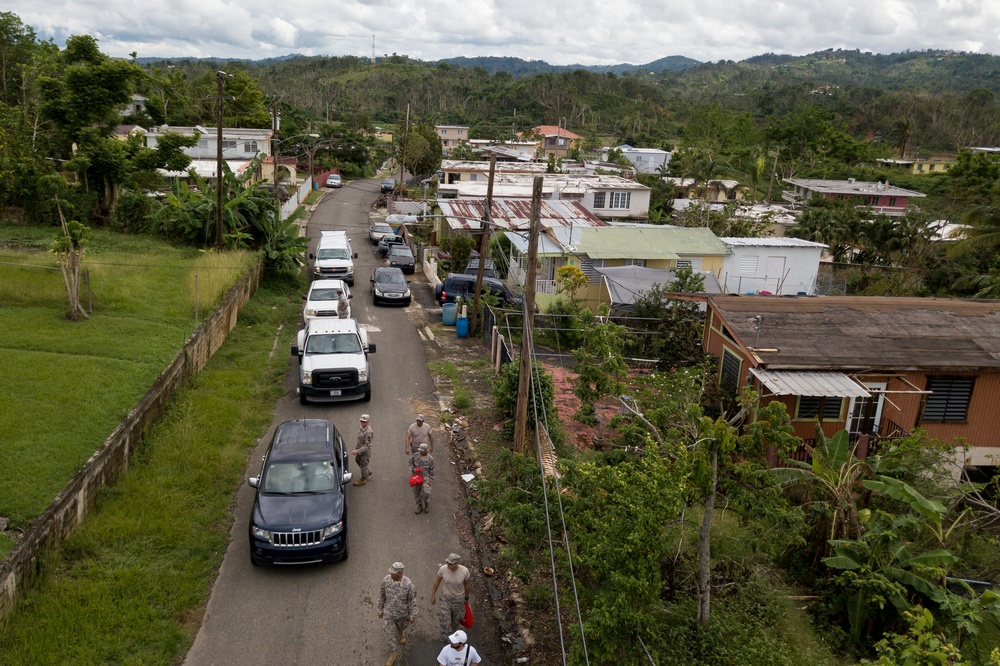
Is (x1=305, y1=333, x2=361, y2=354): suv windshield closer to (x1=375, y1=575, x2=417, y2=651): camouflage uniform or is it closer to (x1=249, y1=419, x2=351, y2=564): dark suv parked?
(x1=249, y1=419, x2=351, y2=564): dark suv parked

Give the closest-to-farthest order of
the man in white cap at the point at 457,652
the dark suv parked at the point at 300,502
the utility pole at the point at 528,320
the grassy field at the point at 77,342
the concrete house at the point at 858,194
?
the man in white cap at the point at 457,652 < the dark suv parked at the point at 300,502 < the grassy field at the point at 77,342 < the utility pole at the point at 528,320 < the concrete house at the point at 858,194

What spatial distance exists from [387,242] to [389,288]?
9.36 metres

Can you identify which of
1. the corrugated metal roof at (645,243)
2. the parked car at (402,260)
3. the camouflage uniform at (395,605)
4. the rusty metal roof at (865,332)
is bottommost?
the camouflage uniform at (395,605)

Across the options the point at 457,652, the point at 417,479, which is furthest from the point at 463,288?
the point at 457,652

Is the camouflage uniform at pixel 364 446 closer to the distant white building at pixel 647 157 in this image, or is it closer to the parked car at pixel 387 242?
the parked car at pixel 387 242

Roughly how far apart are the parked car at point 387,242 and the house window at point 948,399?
24953mm

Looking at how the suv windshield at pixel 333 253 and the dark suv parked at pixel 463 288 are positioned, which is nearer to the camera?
the dark suv parked at pixel 463 288

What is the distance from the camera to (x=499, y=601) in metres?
10.6

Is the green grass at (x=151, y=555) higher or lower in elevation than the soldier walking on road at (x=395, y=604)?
lower

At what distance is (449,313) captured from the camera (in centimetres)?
2486

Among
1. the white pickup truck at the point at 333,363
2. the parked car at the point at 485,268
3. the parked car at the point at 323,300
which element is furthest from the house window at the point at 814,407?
the parked car at the point at 485,268

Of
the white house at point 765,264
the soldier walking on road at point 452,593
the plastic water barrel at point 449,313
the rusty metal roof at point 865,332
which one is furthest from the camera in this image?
the white house at point 765,264

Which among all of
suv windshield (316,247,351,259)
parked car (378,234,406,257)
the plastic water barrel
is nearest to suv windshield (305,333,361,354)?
the plastic water barrel

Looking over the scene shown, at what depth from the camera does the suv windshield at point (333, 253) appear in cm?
2917
